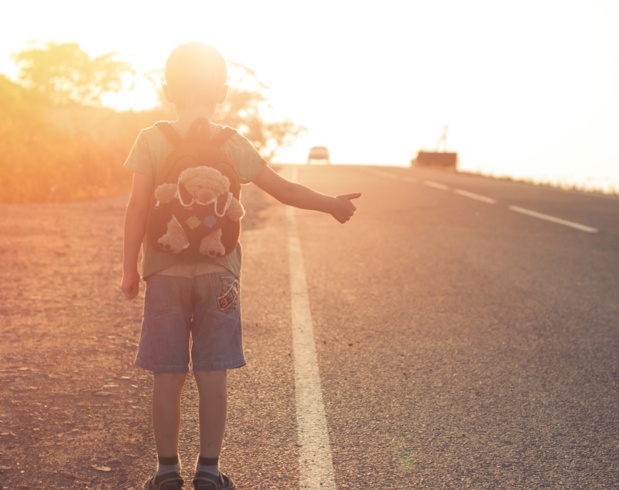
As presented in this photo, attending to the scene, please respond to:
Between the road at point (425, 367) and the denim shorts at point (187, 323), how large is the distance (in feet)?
1.82

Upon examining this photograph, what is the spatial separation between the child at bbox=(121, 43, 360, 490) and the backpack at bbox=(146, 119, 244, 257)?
0.18 feet

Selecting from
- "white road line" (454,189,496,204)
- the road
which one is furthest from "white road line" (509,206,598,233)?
the road

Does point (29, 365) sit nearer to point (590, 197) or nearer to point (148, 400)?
point (148, 400)

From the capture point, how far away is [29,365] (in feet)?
14.8

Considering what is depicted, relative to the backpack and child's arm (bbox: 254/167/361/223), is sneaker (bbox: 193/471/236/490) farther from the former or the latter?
child's arm (bbox: 254/167/361/223)

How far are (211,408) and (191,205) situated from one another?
758mm

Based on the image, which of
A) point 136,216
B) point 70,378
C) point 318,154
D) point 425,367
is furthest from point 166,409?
point 318,154

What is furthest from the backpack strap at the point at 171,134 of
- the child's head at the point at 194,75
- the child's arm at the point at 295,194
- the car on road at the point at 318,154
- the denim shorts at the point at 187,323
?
the car on road at the point at 318,154

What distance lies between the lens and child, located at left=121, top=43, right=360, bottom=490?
294 cm

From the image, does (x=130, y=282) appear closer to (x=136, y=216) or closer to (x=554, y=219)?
(x=136, y=216)

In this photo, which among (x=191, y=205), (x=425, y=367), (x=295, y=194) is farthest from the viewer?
(x=425, y=367)

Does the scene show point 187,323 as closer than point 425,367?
Yes

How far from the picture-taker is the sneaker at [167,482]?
2.99m

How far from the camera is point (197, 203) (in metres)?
2.89
